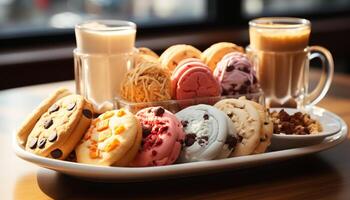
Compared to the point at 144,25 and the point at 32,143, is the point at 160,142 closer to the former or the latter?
the point at 32,143

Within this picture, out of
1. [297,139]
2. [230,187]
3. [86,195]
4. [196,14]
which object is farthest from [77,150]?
[196,14]

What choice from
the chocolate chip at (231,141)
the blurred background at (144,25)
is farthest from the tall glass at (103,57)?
the blurred background at (144,25)

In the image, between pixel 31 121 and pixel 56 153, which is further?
pixel 31 121

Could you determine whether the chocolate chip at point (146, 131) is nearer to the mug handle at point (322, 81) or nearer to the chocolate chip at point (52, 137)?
the chocolate chip at point (52, 137)

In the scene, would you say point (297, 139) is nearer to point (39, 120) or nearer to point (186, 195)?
point (186, 195)

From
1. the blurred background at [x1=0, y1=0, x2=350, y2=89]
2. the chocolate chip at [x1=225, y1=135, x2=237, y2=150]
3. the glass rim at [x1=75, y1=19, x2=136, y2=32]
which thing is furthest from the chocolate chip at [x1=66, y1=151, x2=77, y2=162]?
the blurred background at [x1=0, y1=0, x2=350, y2=89]

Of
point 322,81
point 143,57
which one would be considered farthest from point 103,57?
point 322,81
